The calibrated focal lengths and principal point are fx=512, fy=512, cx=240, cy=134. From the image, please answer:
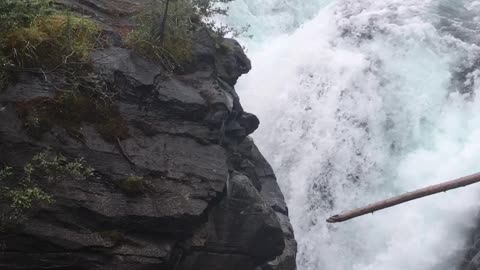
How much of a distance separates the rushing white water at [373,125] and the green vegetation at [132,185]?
7.68 metres

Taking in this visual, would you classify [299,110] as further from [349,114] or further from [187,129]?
[187,129]

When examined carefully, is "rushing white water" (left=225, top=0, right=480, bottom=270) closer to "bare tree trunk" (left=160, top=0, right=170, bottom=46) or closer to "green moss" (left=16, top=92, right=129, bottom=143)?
"bare tree trunk" (left=160, top=0, right=170, bottom=46)

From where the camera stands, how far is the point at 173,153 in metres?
8.47

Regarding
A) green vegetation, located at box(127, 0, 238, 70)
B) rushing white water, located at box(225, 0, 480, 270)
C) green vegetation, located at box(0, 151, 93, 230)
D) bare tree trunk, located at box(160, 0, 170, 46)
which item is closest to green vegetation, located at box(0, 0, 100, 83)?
green vegetation, located at box(127, 0, 238, 70)

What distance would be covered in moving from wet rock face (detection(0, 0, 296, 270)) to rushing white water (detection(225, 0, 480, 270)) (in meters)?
4.49

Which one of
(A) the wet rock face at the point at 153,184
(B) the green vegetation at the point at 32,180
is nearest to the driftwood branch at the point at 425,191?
(A) the wet rock face at the point at 153,184

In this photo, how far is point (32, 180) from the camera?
22.5 ft

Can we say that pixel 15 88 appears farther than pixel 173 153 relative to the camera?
No

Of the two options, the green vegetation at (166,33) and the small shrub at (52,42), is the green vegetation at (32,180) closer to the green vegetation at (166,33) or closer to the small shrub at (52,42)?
the small shrub at (52,42)

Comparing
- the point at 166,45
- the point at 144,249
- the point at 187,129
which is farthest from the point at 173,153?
the point at 166,45

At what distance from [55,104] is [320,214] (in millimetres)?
9277

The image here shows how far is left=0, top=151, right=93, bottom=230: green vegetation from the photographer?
6414 millimetres

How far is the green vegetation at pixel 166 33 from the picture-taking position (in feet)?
30.5

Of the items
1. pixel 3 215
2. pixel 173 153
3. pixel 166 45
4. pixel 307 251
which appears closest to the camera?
pixel 3 215
